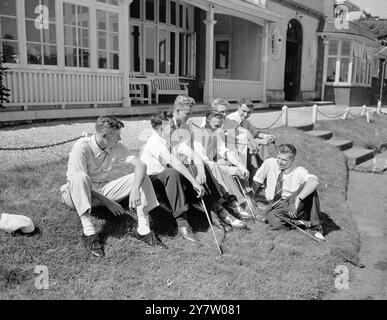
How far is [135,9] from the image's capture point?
43.8 feet

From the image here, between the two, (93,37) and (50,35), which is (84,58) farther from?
(50,35)

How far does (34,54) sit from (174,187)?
6028 millimetres

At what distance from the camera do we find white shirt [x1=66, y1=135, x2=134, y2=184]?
411 centimetres

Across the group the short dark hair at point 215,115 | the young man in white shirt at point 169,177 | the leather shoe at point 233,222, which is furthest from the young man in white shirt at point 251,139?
the young man in white shirt at point 169,177

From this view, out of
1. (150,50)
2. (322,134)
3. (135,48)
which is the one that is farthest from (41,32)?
(322,134)

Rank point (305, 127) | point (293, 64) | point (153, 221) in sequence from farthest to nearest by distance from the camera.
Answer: point (293, 64) → point (305, 127) → point (153, 221)

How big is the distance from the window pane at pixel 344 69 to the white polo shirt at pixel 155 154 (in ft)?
63.6

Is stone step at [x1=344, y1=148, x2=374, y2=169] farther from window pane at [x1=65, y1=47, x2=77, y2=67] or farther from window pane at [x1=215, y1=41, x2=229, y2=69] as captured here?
window pane at [x1=215, y1=41, x2=229, y2=69]

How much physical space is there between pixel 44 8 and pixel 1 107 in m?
2.35

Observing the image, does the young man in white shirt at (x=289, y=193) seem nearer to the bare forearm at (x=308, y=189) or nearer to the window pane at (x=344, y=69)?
the bare forearm at (x=308, y=189)

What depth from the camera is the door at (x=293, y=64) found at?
2041cm

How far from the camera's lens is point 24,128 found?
27.0 feet

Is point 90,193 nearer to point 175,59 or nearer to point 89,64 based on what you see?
point 89,64
